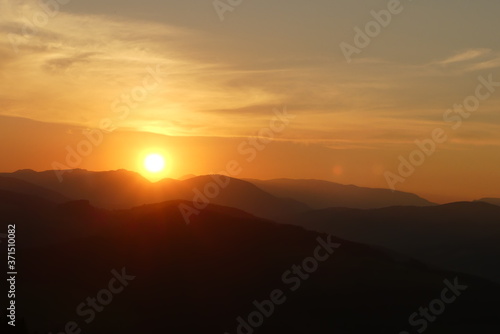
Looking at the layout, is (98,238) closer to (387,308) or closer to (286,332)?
(286,332)

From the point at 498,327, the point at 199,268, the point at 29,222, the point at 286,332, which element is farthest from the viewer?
the point at 29,222

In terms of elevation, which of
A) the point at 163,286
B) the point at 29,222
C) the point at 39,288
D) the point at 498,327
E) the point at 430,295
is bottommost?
the point at 498,327

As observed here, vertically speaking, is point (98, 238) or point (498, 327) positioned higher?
point (98, 238)

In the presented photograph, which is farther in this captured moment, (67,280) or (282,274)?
(282,274)

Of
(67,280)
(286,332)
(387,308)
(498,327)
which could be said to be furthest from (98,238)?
(498,327)

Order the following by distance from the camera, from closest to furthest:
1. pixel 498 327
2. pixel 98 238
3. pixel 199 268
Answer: pixel 498 327, pixel 199 268, pixel 98 238

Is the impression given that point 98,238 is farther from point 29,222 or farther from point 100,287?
point 29,222
